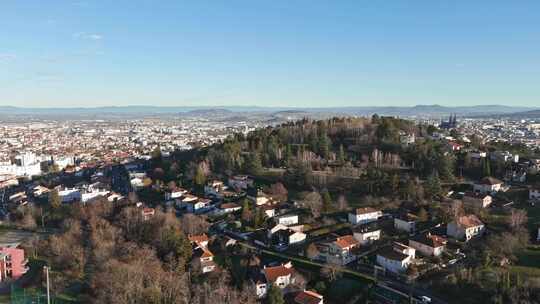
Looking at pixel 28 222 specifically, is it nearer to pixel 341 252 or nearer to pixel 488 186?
pixel 341 252

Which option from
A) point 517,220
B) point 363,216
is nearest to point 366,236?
point 363,216

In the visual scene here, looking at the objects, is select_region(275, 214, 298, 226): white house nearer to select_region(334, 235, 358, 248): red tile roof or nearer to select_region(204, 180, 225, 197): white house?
select_region(334, 235, 358, 248): red tile roof

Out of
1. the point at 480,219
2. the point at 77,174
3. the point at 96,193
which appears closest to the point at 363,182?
the point at 480,219

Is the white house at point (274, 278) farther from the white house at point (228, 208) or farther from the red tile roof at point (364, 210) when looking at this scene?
the white house at point (228, 208)

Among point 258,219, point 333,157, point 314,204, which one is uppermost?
point 333,157

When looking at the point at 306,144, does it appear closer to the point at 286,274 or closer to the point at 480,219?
the point at 480,219

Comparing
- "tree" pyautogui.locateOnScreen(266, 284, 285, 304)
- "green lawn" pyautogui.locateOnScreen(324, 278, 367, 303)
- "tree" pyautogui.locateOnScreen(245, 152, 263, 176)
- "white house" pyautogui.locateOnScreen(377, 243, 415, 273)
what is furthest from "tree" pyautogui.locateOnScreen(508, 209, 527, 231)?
"tree" pyautogui.locateOnScreen(245, 152, 263, 176)
